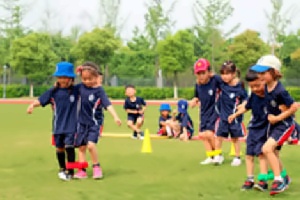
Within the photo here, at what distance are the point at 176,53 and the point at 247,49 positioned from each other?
5404 millimetres

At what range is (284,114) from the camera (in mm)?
6008

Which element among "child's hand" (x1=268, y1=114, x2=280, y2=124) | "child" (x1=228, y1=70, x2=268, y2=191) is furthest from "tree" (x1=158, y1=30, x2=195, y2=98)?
"child's hand" (x1=268, y1=114, x2=280, y2=124)

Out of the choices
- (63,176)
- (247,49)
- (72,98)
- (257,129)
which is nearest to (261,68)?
(257,129)

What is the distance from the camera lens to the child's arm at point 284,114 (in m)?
5.95

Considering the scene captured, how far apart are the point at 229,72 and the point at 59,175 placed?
2.97 metres

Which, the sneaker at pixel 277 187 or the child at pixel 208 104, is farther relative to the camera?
the child at pixel 208 104

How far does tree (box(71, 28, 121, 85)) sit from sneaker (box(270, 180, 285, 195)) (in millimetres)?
40562

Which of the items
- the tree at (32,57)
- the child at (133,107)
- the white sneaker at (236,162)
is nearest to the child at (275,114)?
the white sneaker at (236,162)

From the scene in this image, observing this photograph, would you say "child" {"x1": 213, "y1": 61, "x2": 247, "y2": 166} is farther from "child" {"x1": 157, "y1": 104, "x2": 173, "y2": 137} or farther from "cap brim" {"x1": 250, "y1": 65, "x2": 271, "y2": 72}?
"child" {"x1": 157, "y1": 104, "x2": 173, "y2": 137}

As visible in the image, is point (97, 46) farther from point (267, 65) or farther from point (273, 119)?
point (273, 119)

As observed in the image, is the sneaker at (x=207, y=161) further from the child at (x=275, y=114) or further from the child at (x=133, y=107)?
the child at (x=133, y=107)

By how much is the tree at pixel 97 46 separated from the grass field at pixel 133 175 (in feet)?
116

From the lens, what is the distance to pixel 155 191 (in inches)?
244

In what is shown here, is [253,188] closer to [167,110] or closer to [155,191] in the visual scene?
[155,191]
